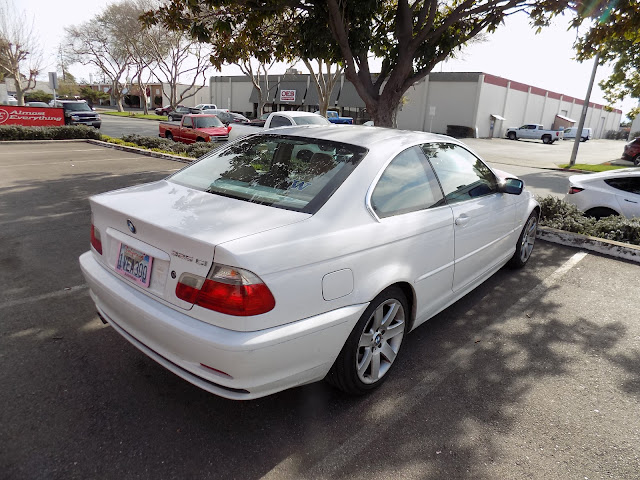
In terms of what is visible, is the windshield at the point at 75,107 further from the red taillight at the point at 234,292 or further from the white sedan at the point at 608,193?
the red taillight at the point at 234,292

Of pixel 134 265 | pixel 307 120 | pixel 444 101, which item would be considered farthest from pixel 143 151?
pixel 444 101

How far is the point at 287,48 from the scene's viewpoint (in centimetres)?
951

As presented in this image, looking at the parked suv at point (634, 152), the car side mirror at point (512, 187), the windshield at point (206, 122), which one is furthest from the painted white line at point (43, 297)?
the parked suv at point (634, 152)

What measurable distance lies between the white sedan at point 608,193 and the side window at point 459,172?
4.05 meters

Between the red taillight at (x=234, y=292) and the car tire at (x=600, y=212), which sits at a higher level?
the red taillight at (x=234, y=292)

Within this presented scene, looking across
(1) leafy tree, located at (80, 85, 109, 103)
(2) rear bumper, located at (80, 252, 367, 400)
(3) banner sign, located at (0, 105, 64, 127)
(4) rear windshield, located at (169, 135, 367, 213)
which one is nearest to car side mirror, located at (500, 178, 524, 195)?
(4) rear windshield, located at (169, 135, 367, 213)

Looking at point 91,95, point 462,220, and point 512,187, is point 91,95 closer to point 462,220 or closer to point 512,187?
point 512,187

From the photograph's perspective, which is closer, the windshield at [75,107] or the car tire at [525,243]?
the car tire at [525,243]

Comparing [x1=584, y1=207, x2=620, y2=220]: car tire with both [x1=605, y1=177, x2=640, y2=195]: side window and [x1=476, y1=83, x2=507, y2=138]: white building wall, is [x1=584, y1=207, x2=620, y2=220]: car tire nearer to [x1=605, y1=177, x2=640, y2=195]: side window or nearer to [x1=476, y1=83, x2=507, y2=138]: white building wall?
[x1=605, y1=177, x2=640, y2=195]: side window

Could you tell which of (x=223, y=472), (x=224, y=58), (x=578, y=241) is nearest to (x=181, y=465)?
(x=223, y=472)

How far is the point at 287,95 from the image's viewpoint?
155ft

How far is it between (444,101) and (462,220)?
4195cm

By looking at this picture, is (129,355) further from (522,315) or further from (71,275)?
(522,315)

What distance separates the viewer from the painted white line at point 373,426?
7.35 feet
